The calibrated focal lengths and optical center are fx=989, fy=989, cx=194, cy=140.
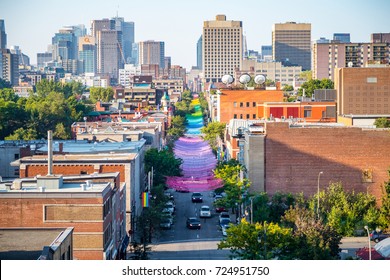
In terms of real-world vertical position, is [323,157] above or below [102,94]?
below

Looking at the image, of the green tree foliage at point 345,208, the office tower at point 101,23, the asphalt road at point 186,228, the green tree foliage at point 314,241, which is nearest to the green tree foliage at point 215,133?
the office tower at point 101,23

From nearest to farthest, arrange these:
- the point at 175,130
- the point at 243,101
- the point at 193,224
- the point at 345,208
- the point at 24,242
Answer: the point at 24,242
the point at 345,208
the point at 193,224
the point at 243,101
the point at 175,130

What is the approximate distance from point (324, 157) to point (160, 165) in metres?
12.0

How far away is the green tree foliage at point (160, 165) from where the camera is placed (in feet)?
130

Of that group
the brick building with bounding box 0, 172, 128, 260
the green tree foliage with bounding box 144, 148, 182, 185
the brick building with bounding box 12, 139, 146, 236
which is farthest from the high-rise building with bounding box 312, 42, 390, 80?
the brick building with bounding box 0, 172, 128, 260

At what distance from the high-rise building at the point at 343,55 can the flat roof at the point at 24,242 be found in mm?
81408

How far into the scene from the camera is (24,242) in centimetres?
1636

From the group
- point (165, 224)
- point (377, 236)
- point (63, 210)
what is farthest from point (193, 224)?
point (63, 210)

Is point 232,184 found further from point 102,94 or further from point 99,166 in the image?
point 102,94

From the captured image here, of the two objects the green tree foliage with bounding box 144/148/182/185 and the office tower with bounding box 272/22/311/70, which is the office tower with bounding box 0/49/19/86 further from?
the green tree foliage with bounding box 144/148/182/185

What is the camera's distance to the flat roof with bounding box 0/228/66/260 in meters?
15.9

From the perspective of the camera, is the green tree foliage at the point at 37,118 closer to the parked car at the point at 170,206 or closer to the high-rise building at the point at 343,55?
the parked car at the point at 170,206

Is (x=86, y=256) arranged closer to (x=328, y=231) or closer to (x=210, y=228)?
(x=328, y=231)
